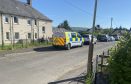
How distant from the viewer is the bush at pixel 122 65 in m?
5.13

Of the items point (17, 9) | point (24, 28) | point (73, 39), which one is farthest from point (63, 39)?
point (17, 9)

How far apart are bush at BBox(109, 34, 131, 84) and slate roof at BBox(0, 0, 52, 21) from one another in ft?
90.7

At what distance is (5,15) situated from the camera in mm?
31844

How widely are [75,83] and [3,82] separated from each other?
9.65 ft

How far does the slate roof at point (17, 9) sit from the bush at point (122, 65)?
27.6 metres

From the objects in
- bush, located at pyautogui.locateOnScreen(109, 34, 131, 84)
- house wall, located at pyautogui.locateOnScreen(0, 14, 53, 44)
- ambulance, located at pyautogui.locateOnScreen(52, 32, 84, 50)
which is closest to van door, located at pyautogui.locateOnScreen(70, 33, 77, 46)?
ambulance, located at pyautogui.locateOnScreen(52, 32, 84, 50)

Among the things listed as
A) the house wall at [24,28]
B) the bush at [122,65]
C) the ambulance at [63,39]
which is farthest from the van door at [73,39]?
the bush at [122,65]

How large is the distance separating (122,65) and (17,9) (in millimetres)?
32803

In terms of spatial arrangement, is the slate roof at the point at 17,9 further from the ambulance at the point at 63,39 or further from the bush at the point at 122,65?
the bush at the point at 122,65

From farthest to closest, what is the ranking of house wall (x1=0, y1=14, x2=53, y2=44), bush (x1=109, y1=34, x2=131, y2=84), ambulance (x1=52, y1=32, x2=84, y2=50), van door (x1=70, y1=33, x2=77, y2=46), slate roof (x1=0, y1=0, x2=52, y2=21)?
slate roof (x1=0, y1=0, x2=52, y2=21) < house wall (x1=0, y1=14, x2=53, y2=44) < van door (x1=70, y1=33, x2=77, y2=46) < ambulance (x1=52, y1=32, x2=84, y2=50) < bush (x1=109, y1=34, x2=131, y2=84)

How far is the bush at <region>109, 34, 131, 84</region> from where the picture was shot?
513cm

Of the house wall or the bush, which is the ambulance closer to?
the house wall

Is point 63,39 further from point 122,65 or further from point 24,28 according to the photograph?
point 122,65

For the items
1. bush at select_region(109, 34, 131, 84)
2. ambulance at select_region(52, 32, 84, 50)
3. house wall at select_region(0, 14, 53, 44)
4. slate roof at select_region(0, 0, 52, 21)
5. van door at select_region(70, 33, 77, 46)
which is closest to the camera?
bush at select_region(109, 34, 131, 84)
